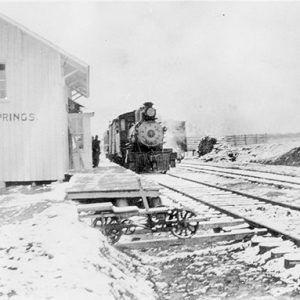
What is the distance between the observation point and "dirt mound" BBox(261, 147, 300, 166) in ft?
80.1

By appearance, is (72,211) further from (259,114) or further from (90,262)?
(259,114)

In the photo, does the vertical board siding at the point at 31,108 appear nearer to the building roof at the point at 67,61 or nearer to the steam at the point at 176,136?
the building roof at the point at 67,61

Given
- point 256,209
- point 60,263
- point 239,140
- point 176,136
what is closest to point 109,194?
point 256,209

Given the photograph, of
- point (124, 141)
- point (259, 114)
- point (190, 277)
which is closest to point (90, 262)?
point (190, 277)

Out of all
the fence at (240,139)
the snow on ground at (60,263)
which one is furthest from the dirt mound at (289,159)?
the snow on ground at (60,263)

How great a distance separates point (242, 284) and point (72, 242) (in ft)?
6.93

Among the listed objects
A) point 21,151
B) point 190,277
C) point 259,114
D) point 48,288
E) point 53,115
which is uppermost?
point 259,114

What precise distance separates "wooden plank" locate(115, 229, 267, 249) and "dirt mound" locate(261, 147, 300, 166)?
60.7 feet

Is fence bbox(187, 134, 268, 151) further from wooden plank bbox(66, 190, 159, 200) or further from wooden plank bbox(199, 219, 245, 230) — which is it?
wooden plank bbox(199, 219, 245, 230)

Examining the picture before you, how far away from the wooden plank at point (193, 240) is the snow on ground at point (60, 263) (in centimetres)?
27

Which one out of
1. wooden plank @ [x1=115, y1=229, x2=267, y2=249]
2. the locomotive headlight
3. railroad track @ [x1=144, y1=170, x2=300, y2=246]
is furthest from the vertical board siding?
the locomotive headlight

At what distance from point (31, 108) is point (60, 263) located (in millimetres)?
7669

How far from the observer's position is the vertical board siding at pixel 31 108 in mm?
11047

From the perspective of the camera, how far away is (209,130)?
405 feet
